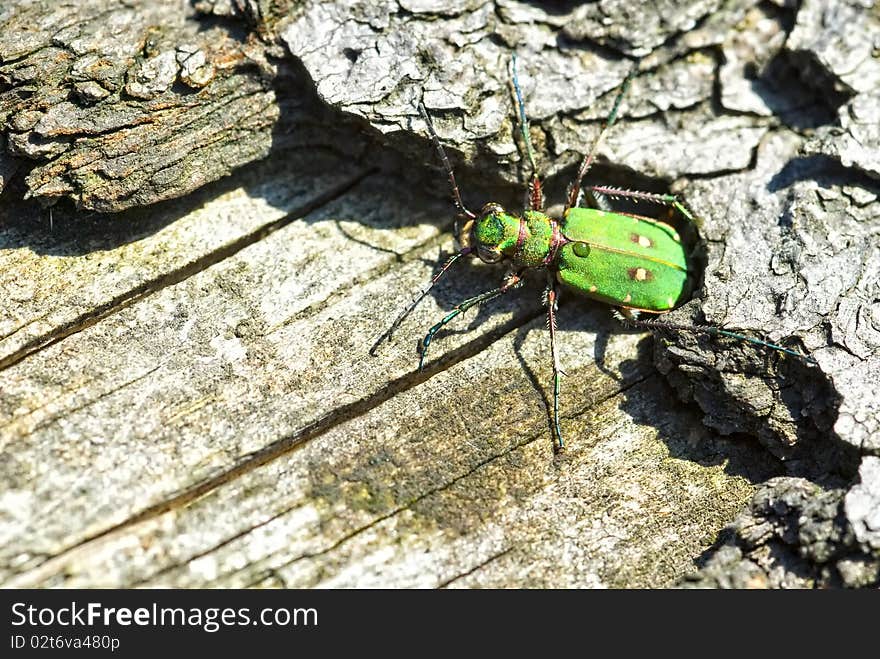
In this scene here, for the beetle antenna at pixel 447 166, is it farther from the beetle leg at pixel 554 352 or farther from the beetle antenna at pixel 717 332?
the beetle antenna at pixel 717 332

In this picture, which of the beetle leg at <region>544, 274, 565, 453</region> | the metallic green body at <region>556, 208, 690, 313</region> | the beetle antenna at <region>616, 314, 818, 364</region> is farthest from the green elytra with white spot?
the beetle antenna at <region>616, 314, 818, 364</region>

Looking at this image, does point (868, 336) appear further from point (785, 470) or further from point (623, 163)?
point (623, 163)

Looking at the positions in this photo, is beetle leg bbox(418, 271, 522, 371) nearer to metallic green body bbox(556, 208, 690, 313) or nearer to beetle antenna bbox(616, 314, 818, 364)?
metallic green body bbox(556, 208, 690, 313)

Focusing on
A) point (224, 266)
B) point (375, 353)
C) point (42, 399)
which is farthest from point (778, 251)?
point (42, 399)

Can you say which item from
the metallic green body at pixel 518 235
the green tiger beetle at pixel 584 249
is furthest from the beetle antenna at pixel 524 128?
the metallic green body at pixel 518 235

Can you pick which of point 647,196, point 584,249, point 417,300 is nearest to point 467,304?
point 417,300

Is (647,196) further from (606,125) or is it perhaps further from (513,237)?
(513,237)
